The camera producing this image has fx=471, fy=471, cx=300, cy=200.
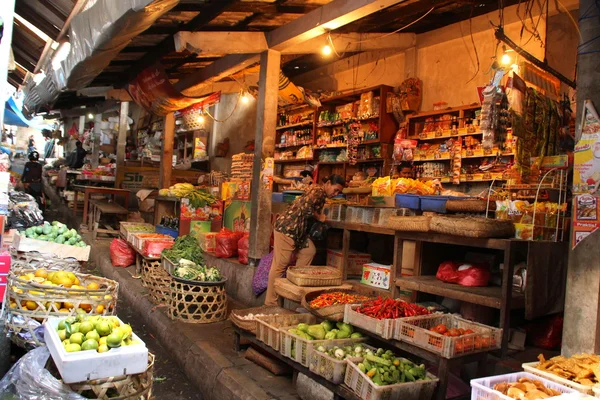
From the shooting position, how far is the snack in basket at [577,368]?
286 cm

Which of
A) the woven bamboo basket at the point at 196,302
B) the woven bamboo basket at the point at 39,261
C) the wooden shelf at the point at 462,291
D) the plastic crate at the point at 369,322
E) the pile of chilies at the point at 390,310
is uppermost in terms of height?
the wooden shelf at the point at 462,291

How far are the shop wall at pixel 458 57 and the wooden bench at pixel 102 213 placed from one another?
6.64 m

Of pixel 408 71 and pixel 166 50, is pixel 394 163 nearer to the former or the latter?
pixel 408 71

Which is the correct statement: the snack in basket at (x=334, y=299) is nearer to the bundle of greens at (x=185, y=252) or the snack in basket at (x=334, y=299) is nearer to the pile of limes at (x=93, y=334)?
the pile of limes at (x=93, y=334)

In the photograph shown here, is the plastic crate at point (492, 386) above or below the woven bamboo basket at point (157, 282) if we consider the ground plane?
above

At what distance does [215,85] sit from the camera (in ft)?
35.4

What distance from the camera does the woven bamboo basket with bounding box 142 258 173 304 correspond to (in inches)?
270

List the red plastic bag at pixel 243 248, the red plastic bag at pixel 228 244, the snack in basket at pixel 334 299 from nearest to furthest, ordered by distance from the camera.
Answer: the snack in basket at pixel 334 299
the red plastic bag at pixel 243 248
the red plastic bag at pixel 228 244

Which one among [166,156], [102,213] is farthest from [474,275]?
[102,213]

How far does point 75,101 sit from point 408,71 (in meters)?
13.2

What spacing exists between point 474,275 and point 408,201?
132 cm

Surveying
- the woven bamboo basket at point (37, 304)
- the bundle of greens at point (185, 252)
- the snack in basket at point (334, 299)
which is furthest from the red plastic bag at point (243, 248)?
the woven bamboo basket at point (37, 304)

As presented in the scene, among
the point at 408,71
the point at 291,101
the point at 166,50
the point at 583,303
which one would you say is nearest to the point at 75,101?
the point at 166,50

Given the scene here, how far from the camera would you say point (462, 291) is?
431 cm
